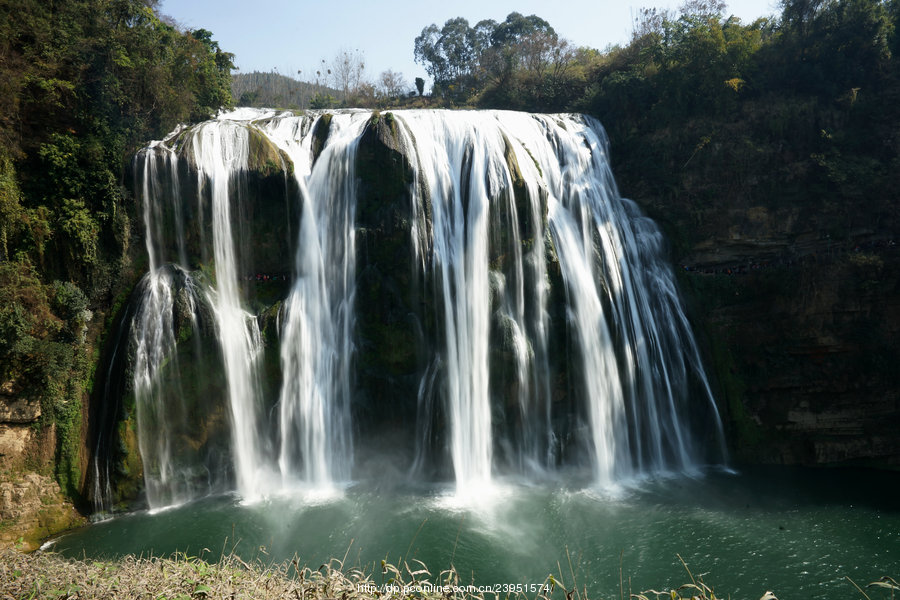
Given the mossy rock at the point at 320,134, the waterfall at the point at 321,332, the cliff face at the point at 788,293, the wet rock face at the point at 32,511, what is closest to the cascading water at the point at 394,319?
the waterfall at the point at 321,332

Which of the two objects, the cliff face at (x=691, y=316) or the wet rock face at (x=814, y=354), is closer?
the cliff face at (x=691, y=316)

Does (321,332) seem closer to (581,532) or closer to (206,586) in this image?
(581,532)

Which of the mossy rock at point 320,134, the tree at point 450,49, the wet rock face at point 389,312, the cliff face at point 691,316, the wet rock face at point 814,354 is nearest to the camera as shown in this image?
the cliff face at point 691,316

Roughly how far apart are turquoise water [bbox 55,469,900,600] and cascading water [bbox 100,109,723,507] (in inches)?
48.9

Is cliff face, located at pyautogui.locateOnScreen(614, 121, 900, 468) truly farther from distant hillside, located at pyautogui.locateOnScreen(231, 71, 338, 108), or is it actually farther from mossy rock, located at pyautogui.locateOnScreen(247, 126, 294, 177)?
distant hillside, located at pyautogui.locateOnScreen(231, 71, 338, 108)

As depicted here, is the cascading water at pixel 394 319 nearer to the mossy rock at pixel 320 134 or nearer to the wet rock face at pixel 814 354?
the mossy rock at pixel 320 134

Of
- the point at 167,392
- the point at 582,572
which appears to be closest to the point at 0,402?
the point at 167,392

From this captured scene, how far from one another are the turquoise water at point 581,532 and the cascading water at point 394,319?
1241 mm

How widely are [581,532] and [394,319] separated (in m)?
6.84

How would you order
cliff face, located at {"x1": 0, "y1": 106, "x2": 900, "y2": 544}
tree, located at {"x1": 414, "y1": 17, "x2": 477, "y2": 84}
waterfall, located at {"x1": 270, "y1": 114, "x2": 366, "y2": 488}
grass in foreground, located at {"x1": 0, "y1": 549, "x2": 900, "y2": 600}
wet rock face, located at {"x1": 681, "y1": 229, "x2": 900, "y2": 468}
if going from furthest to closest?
tree, located at {"x1": 414, "y1": 17, "x2": 477, "y2": 84}
wet rock face, located at {"x1": 681, "y1": 229, "x2": 900, "y2": 468}
cliff face, located at {"x1": 0, "y1": 106, "x2": 900, "y2": 544}
waterfall, located at {"x1": 270, "y1": 114, "x2": 366, "y2": 488}
grass in foreground, located at {"x1": 0, "y1": 549, "x2": 900, "y2": 600}

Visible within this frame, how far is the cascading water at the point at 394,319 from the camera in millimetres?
13781

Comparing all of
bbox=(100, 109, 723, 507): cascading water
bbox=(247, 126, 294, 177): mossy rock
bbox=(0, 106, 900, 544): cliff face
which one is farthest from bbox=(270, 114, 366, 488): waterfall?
bbox=(247, 126, 294, 177): mossy rock

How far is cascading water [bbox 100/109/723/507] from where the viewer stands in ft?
45.2

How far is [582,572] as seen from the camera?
9.91m
